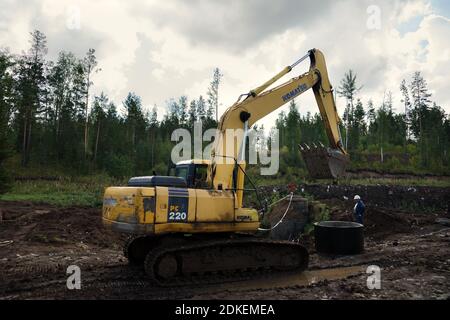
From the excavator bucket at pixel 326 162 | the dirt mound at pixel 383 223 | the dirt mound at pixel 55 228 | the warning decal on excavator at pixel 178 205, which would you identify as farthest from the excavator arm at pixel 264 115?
the dirt mound at pixel 55 228

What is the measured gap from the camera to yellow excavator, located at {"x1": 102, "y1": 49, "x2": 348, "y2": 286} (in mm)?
6438

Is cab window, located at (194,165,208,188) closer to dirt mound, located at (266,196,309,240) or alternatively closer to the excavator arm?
the excavator arm

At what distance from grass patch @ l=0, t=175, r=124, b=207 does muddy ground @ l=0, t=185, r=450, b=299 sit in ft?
30.7

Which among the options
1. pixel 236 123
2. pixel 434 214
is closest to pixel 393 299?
pixel 236 123

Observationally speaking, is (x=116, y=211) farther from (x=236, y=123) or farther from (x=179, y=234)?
(x=236, y=123)

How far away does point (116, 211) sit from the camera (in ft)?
21.9

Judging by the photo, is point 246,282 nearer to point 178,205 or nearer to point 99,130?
point 178,205

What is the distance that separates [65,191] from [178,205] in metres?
23.8

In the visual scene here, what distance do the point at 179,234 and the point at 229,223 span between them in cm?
103

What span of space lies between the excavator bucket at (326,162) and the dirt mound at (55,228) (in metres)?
6.96

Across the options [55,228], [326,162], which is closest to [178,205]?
[326,162]

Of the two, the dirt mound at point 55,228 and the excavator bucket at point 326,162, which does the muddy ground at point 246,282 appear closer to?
the dirt mound at point 55,228

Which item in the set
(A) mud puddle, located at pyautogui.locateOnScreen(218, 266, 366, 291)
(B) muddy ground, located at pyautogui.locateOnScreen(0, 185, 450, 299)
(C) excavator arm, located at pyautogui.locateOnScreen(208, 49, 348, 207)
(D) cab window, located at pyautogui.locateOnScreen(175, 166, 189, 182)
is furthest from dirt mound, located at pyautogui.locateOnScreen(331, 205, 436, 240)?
(D) cab window, located at pyautogui.locateOnScreen(175, 166, 189, 182)

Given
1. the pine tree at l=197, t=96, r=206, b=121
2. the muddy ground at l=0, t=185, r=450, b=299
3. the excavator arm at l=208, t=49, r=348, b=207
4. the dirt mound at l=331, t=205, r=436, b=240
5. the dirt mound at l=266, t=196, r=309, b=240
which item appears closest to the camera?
the muddy ground at l=0, t=185, r=450, b=299
